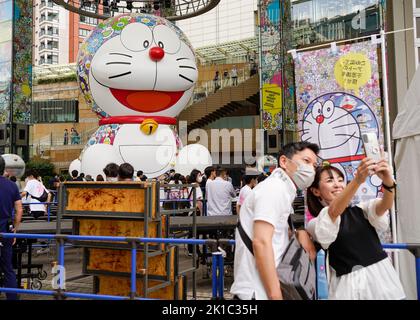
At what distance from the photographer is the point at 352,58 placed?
450 centimetres

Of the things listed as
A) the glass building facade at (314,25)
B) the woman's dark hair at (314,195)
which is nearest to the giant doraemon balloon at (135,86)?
the glass building facade at (314,25)

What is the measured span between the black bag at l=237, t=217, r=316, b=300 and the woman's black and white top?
16 cm

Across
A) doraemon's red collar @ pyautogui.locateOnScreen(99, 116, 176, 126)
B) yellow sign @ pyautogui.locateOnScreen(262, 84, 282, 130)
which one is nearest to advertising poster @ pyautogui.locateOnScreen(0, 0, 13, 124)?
doraemon's red collar @ pyautogui.locateOnScreen(99, 116, 176, 126)

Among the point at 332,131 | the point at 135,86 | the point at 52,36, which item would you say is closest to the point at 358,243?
the point at 332,131

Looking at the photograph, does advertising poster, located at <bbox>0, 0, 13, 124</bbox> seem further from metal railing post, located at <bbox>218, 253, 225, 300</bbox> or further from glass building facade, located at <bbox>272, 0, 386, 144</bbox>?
metal railing post, located at <bbox>218, 253, 225, 300</bbox>

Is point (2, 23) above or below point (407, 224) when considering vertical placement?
above

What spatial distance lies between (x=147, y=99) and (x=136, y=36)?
148 centimetres

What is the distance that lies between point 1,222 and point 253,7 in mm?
35435

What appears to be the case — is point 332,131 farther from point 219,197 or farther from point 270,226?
point 219,197

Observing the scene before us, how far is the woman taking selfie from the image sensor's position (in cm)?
247

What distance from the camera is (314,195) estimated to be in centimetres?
278
